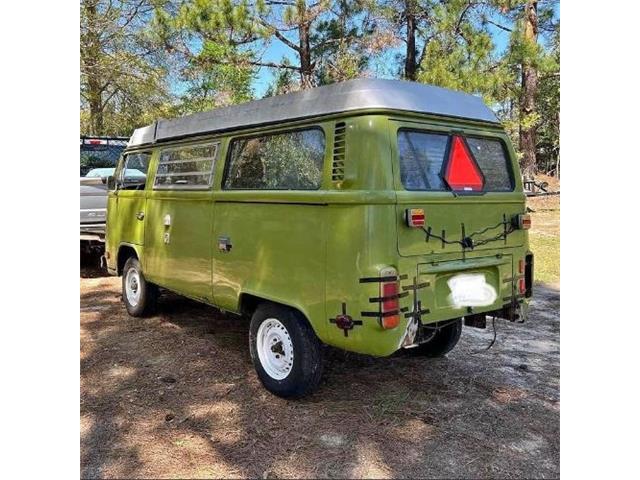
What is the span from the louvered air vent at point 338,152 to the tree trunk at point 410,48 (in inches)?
312

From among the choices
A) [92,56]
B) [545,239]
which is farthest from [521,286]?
[545,239]

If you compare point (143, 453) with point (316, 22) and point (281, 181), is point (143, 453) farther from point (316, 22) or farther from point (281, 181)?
point (316, 22)

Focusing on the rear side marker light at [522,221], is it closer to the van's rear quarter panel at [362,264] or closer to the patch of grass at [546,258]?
the van's rear quarter panel at [362,264]

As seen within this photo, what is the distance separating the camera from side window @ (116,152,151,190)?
5416mm

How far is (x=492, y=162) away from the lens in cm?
372

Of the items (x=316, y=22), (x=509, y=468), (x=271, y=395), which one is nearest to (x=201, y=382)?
(x=271, y=395)

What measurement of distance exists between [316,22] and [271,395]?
775 centimetres

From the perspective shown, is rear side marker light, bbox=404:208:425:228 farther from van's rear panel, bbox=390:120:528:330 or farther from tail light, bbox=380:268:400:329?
tail light, bbox=380:268:400:329

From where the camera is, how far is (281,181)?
354 centimetres

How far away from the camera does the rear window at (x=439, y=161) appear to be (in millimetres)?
3148

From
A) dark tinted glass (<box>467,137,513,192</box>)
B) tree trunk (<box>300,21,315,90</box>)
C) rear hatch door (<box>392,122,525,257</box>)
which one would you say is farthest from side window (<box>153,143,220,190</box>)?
tree trunk (<box>300,21,315,90</box>)

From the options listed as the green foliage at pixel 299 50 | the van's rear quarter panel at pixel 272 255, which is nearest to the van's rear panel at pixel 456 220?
the van's rear quarter panel at pixel 272 255

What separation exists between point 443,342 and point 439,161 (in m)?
1.66

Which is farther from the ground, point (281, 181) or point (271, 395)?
point (281, 181)
